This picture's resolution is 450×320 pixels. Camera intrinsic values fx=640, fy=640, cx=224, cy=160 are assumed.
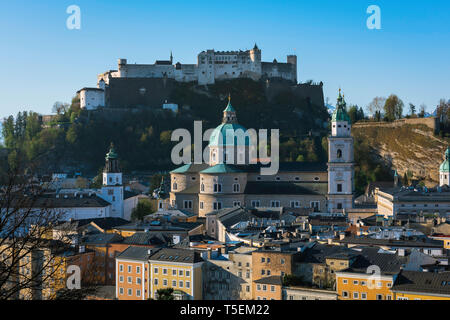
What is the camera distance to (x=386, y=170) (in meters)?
71.8

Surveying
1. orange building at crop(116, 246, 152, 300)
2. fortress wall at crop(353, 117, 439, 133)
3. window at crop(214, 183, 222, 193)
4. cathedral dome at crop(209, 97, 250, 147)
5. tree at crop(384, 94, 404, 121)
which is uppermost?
tree at crop(384, 94, 404, 121)

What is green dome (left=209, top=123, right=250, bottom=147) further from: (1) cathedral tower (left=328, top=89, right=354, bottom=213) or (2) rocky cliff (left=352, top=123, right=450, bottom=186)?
(2) rocky cliff (left=352, top=123, right=450, bottom=186)

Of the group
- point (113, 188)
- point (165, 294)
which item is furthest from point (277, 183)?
point (165, 294)

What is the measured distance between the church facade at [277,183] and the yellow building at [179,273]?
58.2 ft

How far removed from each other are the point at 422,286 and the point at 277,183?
27424mm

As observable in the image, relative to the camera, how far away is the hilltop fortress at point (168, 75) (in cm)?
8519

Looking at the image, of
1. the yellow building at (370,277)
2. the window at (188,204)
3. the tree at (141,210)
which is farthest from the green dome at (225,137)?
the yellow building at (370,277)

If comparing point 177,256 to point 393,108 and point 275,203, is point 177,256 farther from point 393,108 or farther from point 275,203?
point 393,108

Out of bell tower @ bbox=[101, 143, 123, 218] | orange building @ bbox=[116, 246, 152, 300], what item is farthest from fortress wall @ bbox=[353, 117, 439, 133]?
orange building @ bbox=[116, 246, 152, 300]

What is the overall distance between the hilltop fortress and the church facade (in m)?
37.0

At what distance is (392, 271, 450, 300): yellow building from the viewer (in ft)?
71.1

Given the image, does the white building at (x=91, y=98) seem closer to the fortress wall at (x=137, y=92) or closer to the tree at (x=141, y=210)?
the fortress wall at (x=137, y=92)

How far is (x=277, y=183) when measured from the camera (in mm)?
49438

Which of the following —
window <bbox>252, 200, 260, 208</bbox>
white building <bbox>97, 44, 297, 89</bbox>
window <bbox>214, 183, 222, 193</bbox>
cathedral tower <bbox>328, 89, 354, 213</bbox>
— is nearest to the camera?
cathedral tower <bbox>328, 89, 354, 213</bbox>
